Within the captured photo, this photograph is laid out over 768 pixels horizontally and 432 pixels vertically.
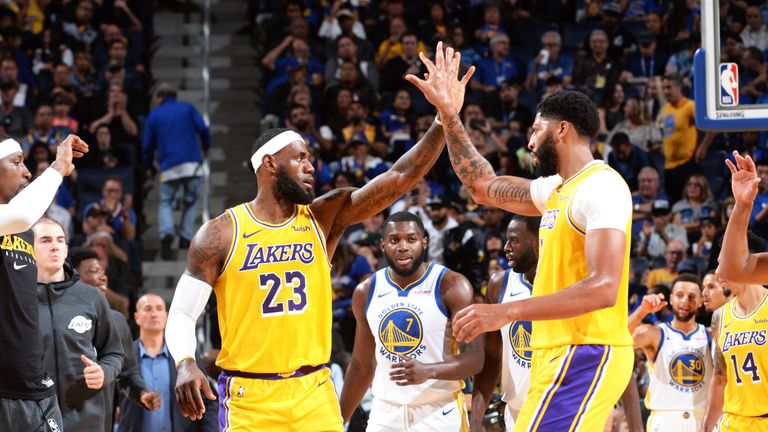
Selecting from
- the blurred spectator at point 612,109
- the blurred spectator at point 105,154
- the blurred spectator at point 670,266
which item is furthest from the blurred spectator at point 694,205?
the blurred spectator at point 105,154

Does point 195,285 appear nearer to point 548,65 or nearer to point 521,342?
point 521,342

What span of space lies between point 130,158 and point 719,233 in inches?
291

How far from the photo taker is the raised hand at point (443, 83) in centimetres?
580

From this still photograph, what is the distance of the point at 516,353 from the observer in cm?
725

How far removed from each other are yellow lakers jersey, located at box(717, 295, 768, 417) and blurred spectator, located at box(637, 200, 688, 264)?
4443mm

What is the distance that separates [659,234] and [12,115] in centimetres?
846

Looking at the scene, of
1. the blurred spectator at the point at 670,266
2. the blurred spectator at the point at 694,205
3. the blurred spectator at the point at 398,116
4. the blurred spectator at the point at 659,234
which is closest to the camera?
the blurred spectator at the point at 670,266

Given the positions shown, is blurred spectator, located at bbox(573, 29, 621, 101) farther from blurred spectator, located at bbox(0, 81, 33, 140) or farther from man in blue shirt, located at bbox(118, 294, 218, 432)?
man in blue shirt, located at bbox(118, 294, 218, 432)

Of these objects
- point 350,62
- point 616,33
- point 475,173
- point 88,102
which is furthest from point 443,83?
point 616,33

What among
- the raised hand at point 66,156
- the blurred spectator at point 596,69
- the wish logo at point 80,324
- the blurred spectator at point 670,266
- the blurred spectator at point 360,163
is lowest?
the wish logo at point 80,324

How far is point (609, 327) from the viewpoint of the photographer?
4.82 meters

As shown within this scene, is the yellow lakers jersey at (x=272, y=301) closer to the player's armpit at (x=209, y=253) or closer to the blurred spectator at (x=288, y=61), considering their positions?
the player's armpit at (x=209, y=253)

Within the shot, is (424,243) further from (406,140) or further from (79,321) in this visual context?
(406,140)

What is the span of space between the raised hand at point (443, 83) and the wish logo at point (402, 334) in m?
1.91
